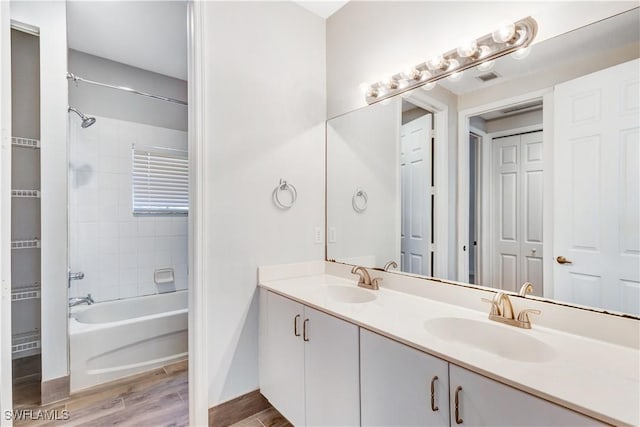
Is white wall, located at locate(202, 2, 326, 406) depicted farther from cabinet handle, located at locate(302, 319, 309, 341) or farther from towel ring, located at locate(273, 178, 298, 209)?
cabinet handle, located at locate(302, 319, 309, 341)

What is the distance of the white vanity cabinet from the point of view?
4.26 ft

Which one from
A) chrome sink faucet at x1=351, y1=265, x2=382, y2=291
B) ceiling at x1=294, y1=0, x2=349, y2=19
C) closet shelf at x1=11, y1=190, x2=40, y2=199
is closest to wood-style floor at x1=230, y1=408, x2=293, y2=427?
chrome sink faucet at x1=351, y1=265, x2=382, y2=291

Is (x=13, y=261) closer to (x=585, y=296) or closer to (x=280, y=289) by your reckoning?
(x=280, y=289)

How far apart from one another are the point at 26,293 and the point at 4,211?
1.04m

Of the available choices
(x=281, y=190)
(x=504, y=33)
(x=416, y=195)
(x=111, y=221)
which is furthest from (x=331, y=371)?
(x=111, y=221)

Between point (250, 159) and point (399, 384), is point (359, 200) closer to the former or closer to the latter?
point (250, 159)

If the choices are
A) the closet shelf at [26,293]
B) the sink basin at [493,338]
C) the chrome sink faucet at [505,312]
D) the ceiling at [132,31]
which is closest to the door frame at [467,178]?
the chrome sink faucet at [505,312]

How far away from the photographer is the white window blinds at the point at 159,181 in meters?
2.90

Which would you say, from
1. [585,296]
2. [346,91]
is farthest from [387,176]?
[585,296]

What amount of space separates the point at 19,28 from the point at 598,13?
9.80 ft

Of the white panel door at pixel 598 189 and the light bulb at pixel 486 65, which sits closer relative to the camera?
the white panel door at pixel 598 189

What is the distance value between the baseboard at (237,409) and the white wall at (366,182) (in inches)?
39.3

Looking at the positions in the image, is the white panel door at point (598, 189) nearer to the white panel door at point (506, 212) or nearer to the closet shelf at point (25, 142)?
the white panel door at point (506, 212)

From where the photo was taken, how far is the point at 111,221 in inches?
108
